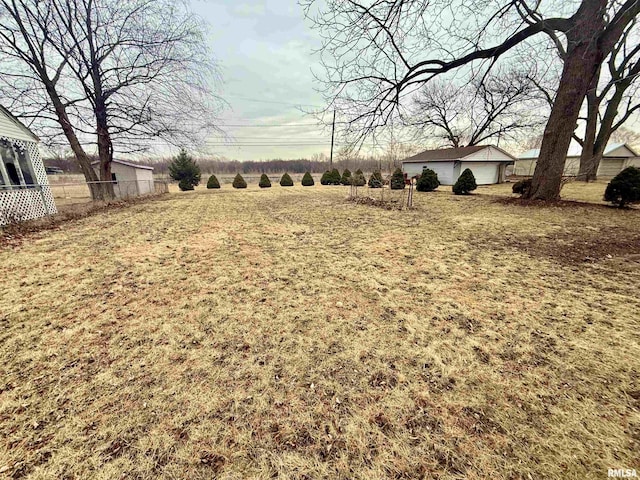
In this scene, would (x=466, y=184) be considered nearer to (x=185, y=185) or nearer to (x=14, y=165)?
(x=14, y=165)

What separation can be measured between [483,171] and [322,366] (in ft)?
76.6

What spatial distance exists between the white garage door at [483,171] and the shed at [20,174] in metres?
23.7

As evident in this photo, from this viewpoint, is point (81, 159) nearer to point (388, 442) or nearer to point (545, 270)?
point (388, 442)

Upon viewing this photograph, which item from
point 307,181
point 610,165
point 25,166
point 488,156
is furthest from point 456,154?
point 25,166

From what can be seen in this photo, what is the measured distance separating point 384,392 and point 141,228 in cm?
758

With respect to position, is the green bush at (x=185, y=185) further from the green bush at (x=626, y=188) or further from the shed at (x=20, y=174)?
the green bush at (x=626, y=188)

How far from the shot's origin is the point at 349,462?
1.40 meters

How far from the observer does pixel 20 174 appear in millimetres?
8789

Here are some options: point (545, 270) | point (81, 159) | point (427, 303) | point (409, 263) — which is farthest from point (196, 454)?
point (81, 159)

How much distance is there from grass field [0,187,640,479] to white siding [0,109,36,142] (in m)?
6.48

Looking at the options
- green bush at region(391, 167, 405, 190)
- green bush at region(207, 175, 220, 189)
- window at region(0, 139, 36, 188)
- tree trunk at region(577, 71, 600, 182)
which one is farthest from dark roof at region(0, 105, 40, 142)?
tree trunk at region(577, 71, 600, 182)

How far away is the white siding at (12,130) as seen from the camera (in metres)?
7.82

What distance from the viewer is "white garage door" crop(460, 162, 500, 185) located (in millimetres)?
19734

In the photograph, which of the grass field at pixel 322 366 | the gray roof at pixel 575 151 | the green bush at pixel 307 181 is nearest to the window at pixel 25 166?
the grass field at pixel 322 366
